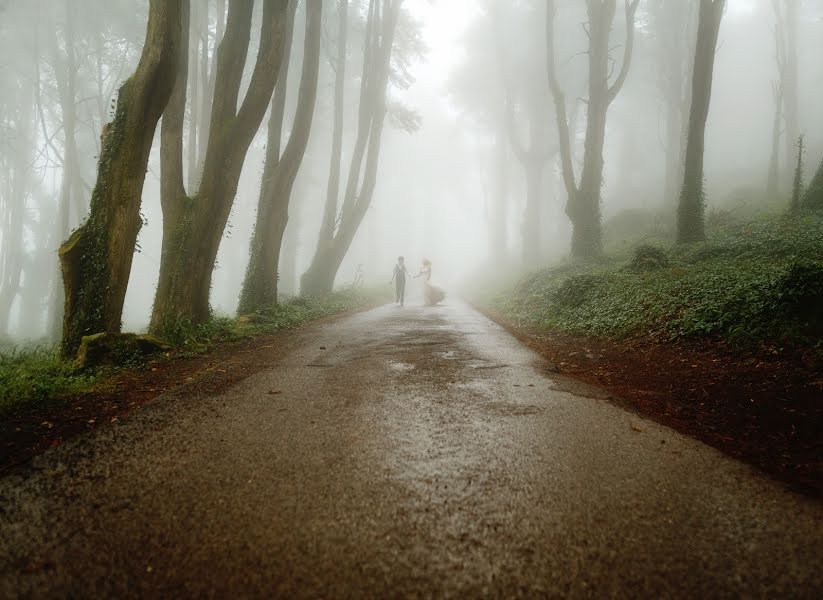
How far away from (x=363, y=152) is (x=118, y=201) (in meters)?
11.5

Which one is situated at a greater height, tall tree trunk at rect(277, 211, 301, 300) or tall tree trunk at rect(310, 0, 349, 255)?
tall tree trunk at rect(310, 0, 349, 255)

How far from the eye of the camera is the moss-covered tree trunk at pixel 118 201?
181 inches

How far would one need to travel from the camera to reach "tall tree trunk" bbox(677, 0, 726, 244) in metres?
9.87

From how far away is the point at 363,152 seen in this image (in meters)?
15.3

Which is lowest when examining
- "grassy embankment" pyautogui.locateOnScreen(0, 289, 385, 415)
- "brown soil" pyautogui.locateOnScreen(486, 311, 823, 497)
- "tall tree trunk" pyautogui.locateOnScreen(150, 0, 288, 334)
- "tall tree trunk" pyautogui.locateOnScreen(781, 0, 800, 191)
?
"brown soil" pyautogui.locateOnScreen(486, 311, 823, 497)

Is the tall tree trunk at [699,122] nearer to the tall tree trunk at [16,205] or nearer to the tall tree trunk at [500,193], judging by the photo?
the tall tree trunk at [500,193]

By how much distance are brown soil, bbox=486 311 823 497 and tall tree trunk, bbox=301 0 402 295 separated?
35.4 feet

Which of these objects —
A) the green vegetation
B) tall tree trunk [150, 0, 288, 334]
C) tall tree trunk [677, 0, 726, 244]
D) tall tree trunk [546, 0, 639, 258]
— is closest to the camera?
the green vegetation

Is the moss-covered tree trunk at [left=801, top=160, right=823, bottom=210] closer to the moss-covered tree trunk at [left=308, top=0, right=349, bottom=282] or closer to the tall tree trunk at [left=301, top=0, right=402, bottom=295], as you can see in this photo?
the tall tree trunk at [left=301, top=0, right=402, bottom=295]

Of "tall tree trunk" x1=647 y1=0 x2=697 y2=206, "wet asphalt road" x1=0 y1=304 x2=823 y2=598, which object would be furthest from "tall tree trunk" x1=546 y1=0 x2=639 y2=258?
"wet asphalt road" x1=0 y1=304 x2=823 y2=598

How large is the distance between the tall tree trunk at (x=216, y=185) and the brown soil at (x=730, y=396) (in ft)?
18.8

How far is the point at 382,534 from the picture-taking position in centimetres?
160

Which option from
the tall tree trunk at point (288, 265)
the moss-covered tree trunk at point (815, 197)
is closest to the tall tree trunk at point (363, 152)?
the tall tree trunk at point (288, 265)

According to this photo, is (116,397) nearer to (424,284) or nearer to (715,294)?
(715,294)
